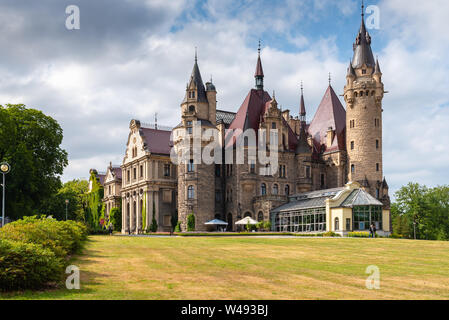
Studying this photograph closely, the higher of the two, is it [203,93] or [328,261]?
[203,93]

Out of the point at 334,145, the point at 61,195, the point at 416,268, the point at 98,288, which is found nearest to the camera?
the point at 98,288

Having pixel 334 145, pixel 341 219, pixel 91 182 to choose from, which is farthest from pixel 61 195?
pixel 341 219

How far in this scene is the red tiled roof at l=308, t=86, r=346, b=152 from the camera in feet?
245

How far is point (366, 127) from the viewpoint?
2709 inches

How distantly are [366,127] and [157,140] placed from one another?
31908 mm

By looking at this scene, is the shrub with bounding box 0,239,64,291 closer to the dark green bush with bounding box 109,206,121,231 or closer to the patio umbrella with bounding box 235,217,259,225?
the patio umbrella with bounding box 235,217,259,225

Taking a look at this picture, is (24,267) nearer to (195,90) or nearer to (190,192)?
(190,192)

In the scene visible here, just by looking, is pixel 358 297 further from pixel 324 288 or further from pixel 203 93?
pixel 203 93

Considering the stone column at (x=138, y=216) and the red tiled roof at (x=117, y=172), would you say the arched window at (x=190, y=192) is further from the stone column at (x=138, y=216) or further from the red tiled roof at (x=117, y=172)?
the red tiled roof at (x=117, y=172)

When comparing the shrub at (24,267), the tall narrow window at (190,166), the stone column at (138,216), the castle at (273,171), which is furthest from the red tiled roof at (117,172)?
the shrub at (24,267)

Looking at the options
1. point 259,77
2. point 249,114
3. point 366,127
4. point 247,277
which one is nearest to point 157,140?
point 249,114

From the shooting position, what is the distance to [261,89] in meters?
81.7

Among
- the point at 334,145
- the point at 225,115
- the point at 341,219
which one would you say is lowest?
the point at 341,219
